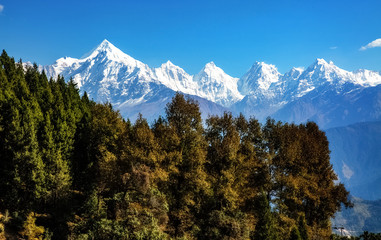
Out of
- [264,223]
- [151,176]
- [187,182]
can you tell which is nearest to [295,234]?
[264,223]

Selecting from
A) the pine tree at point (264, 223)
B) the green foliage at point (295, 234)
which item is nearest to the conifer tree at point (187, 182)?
the pine tree at point (264, 223)

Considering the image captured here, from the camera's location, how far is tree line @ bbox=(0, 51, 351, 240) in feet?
112

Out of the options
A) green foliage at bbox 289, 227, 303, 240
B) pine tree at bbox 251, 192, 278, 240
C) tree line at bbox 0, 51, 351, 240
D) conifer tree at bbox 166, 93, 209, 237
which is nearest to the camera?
tree line at bbox 0, 51, 351, 240

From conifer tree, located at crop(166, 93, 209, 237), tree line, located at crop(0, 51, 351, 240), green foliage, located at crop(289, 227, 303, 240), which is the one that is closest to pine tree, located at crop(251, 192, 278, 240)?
tree line, located at crop(0, 51, 351, 240)

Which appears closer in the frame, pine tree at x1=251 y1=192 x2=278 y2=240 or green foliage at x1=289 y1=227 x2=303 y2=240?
pine tree at x1=251 y1=192 x2=278 y2=240

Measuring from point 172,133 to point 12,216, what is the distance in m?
20.8

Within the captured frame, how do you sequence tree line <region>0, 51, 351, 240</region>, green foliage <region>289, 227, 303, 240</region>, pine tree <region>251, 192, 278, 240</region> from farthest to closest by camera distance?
green foliage <region>289, 227, 303, 240</region> < pine tree <region>251, 192, 278, 240</region> < tree line <region>0, 51, 351, 240</region>

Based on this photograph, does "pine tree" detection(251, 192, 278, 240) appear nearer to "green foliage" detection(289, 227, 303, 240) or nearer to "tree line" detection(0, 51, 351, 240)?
"tree line" detection(0, 51, 351, 240)

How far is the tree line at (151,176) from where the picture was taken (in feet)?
112

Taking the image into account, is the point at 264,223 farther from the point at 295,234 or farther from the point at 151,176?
the point at 151,176

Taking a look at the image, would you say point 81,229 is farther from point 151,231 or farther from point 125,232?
point 151,231

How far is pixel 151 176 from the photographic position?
34281mm

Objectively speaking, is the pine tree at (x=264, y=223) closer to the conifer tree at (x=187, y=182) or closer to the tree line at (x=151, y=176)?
the tree line at (x=151, y=176)

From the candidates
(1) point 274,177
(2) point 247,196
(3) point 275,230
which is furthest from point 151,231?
(1) point 274,177
